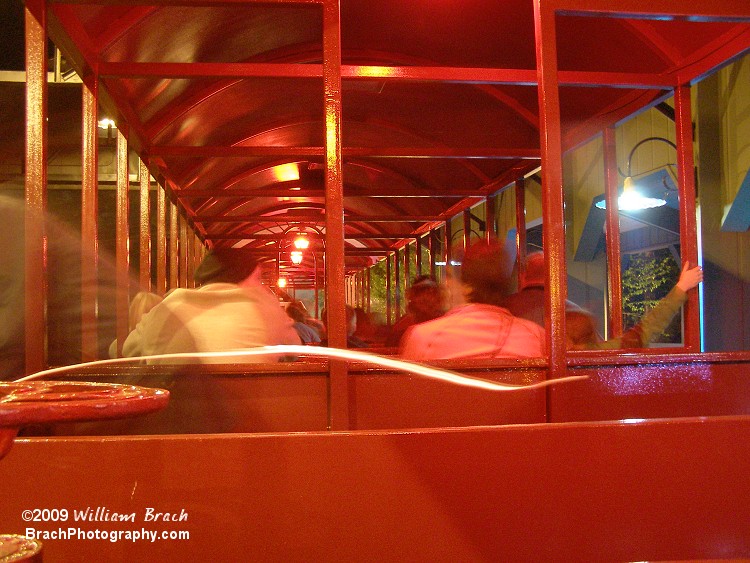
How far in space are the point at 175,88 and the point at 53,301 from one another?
3.85 m

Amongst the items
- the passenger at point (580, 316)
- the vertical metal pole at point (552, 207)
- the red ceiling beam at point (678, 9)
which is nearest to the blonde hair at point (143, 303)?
the passenger at point (580, 316)

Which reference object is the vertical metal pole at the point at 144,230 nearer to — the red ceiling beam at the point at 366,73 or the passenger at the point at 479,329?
the red ceiling beam at the point at 366,73

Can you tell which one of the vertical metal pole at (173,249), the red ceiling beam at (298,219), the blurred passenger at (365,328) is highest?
the red ceiling beam at (298,219)

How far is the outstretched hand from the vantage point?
3.29m

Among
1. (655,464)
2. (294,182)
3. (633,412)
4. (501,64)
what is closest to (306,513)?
(655,464)

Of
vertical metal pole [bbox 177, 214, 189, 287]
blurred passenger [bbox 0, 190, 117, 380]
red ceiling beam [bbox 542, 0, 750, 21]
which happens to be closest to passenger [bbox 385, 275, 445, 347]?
blurred passenger [bbox 0, 190, 117, 380]

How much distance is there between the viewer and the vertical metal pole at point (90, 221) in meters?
3.43

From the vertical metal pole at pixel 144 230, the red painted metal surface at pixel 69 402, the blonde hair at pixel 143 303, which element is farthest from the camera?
the vertical metal pole at pixel 144 230

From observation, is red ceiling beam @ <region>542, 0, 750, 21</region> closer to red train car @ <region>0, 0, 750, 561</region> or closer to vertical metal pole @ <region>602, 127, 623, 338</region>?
red train car @ <region>0, 0, 750, 561</region>

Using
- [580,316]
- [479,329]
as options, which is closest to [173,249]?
[580,316]

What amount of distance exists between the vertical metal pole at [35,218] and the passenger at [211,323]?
1.38 feet

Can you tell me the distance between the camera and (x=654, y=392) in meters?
2.85

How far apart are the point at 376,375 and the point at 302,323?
381 centimetres

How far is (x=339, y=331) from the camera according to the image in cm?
265
